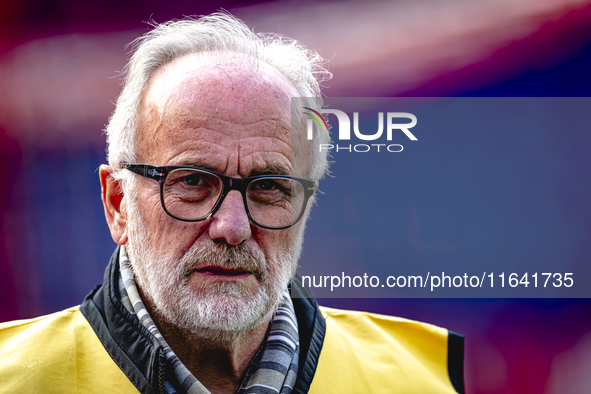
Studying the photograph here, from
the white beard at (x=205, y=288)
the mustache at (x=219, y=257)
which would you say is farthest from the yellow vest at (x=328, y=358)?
the mustache at (x=219, y=257)

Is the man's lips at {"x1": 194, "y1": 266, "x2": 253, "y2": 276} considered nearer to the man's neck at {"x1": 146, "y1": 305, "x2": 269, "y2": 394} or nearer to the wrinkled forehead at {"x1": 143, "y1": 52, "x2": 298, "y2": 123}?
the man's neck at {"x1": 146, "y1": 305, "x2": 269, "y2": 394}

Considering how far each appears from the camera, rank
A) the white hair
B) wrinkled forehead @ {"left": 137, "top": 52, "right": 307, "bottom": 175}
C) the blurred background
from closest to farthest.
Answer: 1. wrinkled forehead @ {"left": 137, "top": 52, "right": 307, "bottom": 175}
2. the white hair
3. the blurred background

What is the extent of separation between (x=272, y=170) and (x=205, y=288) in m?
0.41

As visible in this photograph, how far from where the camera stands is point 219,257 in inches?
47.6

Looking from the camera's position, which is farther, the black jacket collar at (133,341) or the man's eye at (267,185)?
the man's eye at (267,185)

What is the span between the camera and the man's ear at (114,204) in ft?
4.67

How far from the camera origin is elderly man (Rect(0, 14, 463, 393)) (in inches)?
47.5

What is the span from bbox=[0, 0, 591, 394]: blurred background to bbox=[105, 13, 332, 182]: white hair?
67 centimetres

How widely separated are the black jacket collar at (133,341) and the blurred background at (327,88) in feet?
2.44

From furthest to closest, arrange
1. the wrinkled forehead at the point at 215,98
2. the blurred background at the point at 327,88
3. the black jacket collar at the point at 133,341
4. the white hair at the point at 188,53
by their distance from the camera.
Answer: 1. the blurred background at the point at 327,88
2. the white hair at the point at 188,53
3. the wrinkled forehead at the point at 215,98
4. the black jacket collar at the point at 133,341

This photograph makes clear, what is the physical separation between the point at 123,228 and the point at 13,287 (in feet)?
4.00

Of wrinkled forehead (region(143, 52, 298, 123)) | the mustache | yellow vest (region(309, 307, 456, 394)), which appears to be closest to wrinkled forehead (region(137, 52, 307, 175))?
wrinkled forehead (region(143, 52, 298, 123))

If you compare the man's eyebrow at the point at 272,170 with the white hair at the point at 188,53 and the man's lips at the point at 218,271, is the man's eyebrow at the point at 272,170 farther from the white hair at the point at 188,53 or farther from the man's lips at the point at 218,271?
the man's lips at the point at 218,271

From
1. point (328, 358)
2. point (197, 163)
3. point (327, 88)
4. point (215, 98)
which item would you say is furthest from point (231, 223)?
point (327, 88)
